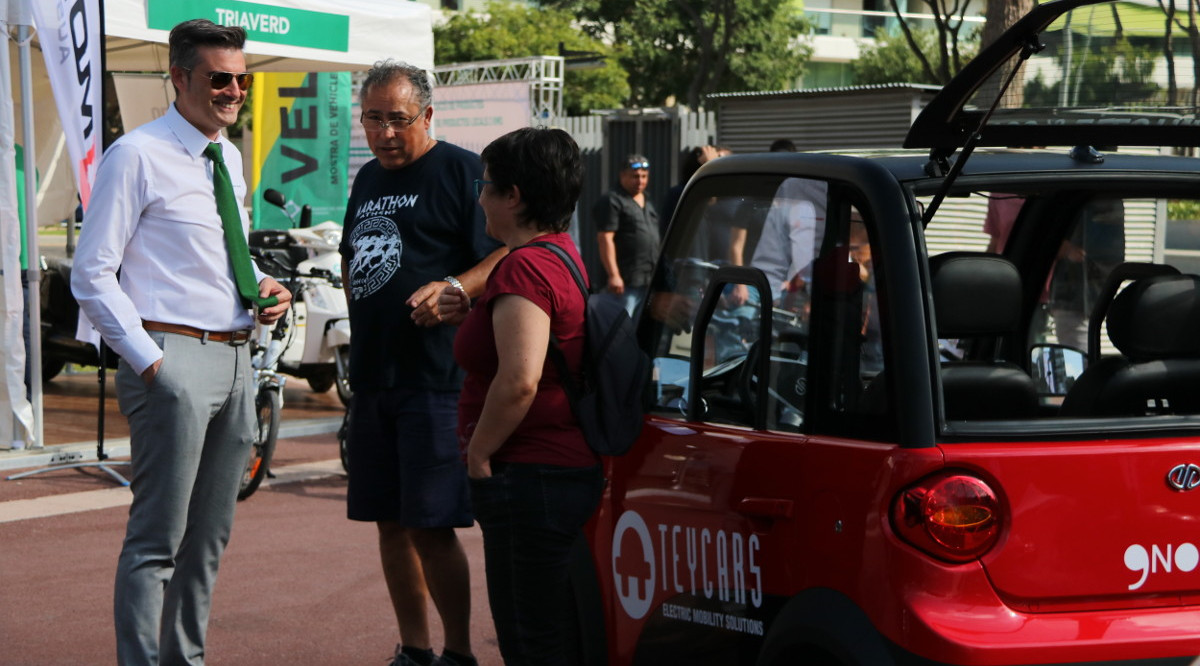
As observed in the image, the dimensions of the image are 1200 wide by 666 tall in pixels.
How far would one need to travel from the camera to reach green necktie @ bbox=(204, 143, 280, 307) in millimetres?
4219

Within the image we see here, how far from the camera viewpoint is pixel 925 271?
10.2 ft

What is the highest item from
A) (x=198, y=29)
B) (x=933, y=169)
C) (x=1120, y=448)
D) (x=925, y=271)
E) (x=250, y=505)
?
(x=198, y=29)

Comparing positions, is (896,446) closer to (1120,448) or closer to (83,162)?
(1120,448)

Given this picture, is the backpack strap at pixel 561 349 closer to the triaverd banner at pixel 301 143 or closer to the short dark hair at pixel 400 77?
the short dark hair at pixel 400 77

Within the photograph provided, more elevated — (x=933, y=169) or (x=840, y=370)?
(x=933, y=169)

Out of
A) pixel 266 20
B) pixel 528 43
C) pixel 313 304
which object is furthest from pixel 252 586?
pixel 528 43

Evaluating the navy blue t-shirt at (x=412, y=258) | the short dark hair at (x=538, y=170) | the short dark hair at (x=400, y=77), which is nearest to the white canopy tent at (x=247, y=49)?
the short dark hair at (x=400, y=77)

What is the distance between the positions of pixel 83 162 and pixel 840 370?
19.9ft

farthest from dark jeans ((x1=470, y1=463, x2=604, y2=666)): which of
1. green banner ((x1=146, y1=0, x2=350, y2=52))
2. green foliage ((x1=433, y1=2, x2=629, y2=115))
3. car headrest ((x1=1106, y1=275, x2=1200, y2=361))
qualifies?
green foliage ((x1=433, y1=2, x2=629, y2=115))

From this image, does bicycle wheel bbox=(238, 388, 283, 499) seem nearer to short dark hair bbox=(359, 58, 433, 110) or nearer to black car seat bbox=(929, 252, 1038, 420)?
short dark hair bbox=(359, 58, 433, 110)

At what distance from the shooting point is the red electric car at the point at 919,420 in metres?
2.99

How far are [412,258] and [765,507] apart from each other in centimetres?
170

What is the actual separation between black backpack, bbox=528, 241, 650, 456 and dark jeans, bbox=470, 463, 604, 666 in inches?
4.7

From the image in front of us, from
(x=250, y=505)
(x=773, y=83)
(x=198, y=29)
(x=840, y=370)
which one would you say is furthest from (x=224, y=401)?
(x=773, y=83)
